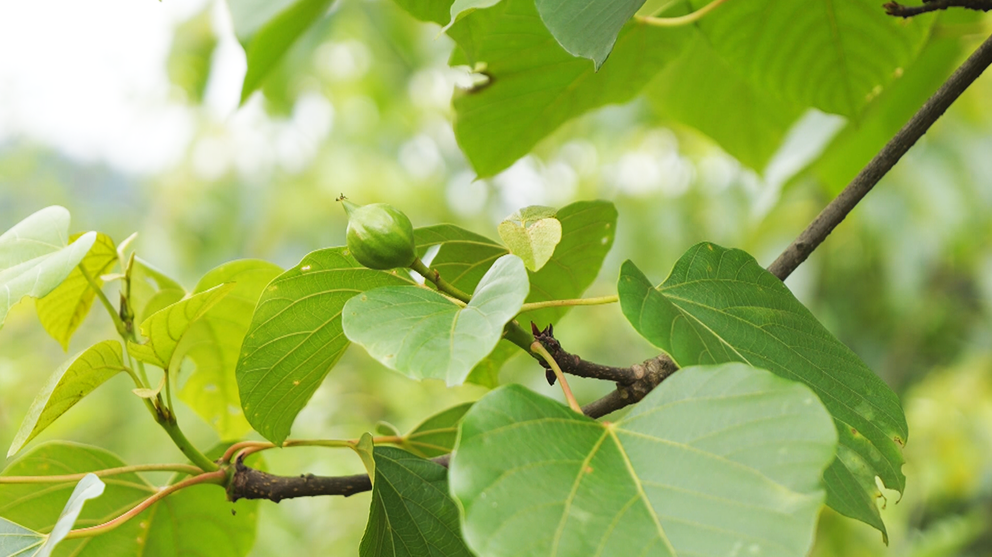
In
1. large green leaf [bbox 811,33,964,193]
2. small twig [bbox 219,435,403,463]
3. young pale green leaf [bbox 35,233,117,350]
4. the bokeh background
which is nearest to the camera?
small twig [bbox 219,435,403,463]

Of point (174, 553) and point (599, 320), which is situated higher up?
point (174, 553)

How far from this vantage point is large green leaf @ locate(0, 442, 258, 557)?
0.55 m

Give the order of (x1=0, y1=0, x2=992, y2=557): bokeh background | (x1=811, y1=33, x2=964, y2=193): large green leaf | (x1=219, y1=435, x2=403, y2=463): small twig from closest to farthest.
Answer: (x1=219, y1=435, x2=403, y2=463): small twig < (x1=811, y1=33, x2=964, y2=193): large green leaf < (x1=0, y1=0, x2=992, y2=557): bokeh background

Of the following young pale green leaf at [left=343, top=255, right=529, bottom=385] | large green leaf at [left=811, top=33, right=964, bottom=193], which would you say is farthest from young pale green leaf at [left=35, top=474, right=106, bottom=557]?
large green leaf at [left=811, top=33, right=964, bottom=193]

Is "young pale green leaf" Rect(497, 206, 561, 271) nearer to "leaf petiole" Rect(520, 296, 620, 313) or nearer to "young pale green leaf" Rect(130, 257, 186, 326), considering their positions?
"leaf petiole" Rect(520, 296, 620, 313)

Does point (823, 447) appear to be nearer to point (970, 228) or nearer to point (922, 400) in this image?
point (970, 228)

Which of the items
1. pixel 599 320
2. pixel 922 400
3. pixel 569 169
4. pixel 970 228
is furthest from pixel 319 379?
pixel 569 169

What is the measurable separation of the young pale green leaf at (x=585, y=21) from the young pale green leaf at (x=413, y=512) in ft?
0.90

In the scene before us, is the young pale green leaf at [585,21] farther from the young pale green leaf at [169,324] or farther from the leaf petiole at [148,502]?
the leaf petiole at [148,502]

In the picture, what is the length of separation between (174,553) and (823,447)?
1.73ft

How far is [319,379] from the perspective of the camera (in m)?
0.49

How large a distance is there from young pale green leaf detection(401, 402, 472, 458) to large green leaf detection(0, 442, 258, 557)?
159 millimetres

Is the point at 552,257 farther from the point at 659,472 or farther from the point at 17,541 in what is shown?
the point at 17,541

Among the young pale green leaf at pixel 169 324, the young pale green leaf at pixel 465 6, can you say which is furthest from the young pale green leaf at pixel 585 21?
the young pale green leaf at pixel 169 324
